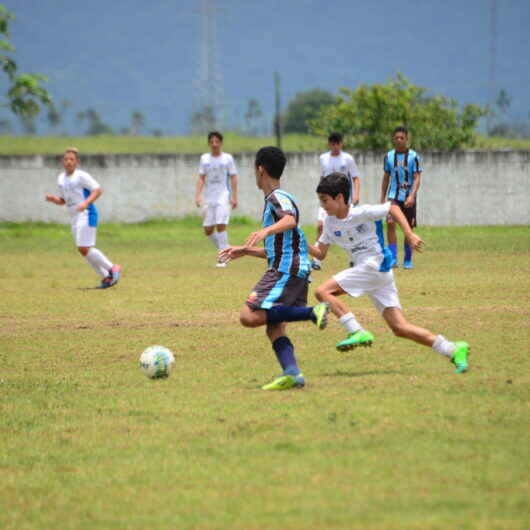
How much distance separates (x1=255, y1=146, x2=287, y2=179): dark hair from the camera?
284 inches

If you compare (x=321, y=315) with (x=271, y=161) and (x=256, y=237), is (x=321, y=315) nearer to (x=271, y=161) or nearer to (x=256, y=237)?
(x=256, y=237)

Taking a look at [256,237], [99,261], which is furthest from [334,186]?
[99,261]

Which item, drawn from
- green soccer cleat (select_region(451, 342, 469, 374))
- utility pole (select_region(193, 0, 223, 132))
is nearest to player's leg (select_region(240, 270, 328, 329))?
green soccer cleat (select_region(451, 342, 469, 374))

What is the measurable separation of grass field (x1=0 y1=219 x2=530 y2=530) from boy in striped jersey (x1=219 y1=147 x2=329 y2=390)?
344mm

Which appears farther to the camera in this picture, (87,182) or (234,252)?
(87,182)

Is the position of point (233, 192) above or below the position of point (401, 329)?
above

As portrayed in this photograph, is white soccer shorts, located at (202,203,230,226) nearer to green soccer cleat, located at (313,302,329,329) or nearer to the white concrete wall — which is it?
the white concrete wall

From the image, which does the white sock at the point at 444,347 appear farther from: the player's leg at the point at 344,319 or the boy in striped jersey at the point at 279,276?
the boy in striped jersey at the point at 279,276

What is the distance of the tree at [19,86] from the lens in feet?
104

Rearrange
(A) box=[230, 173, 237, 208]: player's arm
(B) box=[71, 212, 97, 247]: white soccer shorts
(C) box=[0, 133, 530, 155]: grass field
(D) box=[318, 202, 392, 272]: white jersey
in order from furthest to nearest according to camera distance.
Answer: (C) box=[0, 133, 530, 155]: grass field < (A) box=[230, 173, 237, 208]: player's arm < (B) box=[71, 212, 97, 247]: white soccer shorts < (D) box=[318, 202, 392, 272]: white jersey

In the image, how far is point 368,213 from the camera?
24.5ft

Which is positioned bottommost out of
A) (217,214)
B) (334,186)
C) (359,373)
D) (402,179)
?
(359,373)

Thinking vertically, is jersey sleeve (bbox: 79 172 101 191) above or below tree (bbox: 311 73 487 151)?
below

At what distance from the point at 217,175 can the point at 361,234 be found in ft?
33.9
